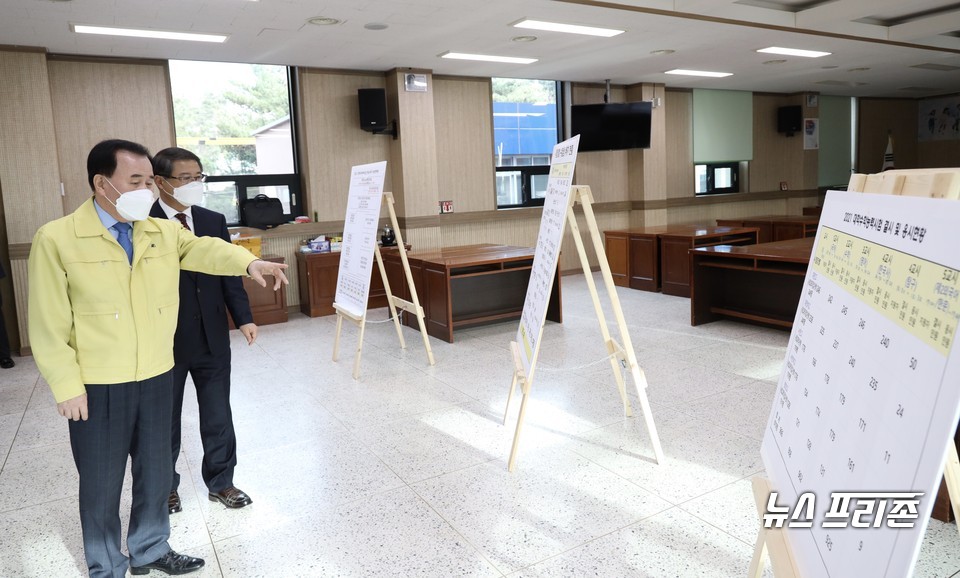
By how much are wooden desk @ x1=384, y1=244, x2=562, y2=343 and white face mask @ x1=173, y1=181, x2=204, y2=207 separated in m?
3.34

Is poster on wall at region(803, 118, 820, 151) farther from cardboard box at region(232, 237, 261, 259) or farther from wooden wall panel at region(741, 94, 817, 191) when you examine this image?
cardboard box at region(232, 237, 261, 259)

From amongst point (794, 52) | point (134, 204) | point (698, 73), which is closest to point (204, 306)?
point (134, 204)

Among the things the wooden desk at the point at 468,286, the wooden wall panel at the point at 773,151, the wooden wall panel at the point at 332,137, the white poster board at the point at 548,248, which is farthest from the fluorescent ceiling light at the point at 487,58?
the wooden wall panel at the point at 773,151

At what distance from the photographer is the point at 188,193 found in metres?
2.72

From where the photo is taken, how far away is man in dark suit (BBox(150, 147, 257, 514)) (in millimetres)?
2713

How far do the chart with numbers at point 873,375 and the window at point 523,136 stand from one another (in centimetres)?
824

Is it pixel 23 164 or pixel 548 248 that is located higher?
pixel 23 164

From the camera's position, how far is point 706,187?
1143cm

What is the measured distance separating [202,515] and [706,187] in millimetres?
10381

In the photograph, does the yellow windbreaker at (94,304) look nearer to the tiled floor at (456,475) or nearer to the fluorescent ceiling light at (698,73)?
the tiled floor at (456,475)

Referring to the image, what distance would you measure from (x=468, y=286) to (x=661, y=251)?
291 cm

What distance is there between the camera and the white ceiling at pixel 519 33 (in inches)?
209

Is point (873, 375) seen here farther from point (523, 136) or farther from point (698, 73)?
point (698, 73)

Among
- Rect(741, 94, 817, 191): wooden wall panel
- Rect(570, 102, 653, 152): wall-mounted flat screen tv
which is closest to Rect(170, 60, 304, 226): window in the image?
Rect(570, 102, 653, 152): wall-mounted flat screen tv
